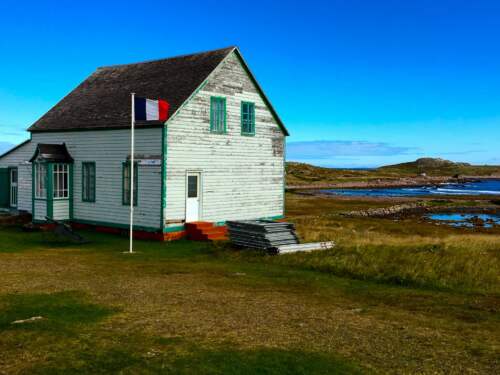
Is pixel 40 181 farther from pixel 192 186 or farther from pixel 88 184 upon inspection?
pixel 192 186

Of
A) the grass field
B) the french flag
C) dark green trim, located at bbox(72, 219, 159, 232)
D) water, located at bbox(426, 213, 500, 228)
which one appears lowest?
water, located at bbox(426, 213, 500, 228)

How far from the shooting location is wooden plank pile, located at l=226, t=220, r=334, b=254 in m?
18.3

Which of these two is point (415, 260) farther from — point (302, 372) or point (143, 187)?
point (143, 187)

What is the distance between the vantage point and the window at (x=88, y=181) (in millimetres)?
25344

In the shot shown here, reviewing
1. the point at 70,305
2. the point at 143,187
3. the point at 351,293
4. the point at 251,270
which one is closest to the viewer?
the point at 70,305

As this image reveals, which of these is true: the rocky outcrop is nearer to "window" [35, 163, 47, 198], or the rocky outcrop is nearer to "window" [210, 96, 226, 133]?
"window" [210, 96, 226, 133]

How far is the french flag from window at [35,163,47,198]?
8467mm

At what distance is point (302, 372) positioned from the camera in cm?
724

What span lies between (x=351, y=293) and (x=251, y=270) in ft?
12.5

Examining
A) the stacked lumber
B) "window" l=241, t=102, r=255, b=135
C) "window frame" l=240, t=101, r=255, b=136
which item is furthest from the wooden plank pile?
"window" l=241, t=102, r=255, b=135

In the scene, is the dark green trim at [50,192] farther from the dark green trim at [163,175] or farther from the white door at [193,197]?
the white door at [193,197]

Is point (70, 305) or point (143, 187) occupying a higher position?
point (143, 187)

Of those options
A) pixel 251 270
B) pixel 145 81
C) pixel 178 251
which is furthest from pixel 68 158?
pixel 251 270

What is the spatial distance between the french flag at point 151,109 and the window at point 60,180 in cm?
796
